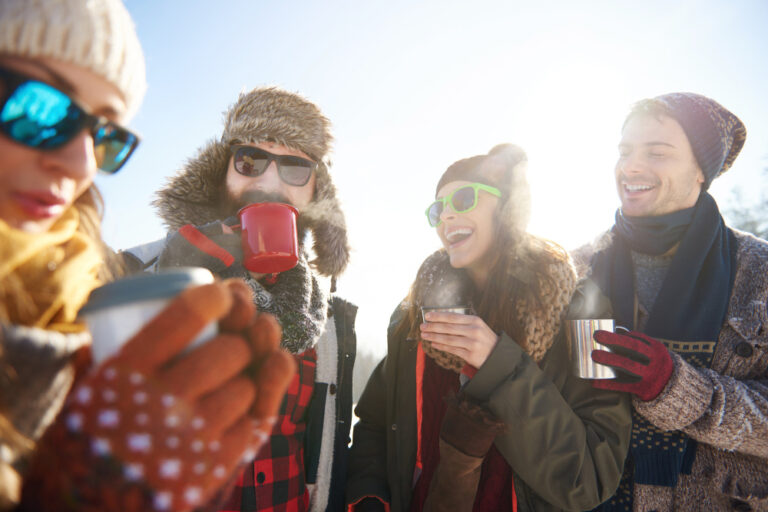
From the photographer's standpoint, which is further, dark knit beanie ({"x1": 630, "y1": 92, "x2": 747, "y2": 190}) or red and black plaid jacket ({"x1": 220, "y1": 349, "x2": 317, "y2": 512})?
dark knit beanie ({"x1": 630, "y1": 92, "x2": 747, "y2": 190})

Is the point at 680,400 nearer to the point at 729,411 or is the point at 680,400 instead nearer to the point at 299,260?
the point at 729,411

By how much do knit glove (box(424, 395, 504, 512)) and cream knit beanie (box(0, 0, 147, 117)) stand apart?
5.61ft

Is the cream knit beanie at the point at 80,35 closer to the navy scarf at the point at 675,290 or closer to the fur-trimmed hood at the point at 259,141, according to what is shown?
the fur-trimmed hood at the point at 259,141

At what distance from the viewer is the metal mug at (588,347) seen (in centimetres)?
176

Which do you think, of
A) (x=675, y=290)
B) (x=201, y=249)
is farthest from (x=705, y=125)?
(x=201, y=249)

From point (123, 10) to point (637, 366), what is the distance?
2287 mm

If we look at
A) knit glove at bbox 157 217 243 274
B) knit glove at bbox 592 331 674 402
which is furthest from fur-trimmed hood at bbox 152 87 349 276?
knit glove at bbox 592 331 674 402

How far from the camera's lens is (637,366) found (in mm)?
1733

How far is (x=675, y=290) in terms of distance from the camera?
7.44ft

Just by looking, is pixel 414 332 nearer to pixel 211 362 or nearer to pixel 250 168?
pixel 250 168

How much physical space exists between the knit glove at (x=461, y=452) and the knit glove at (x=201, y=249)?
1.26m

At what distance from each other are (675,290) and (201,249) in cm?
268

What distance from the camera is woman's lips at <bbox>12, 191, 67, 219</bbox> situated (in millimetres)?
745

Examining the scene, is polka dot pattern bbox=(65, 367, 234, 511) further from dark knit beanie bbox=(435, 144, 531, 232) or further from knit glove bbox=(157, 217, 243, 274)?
dark knit beanie bbox=(435, 144, 531, 232)
